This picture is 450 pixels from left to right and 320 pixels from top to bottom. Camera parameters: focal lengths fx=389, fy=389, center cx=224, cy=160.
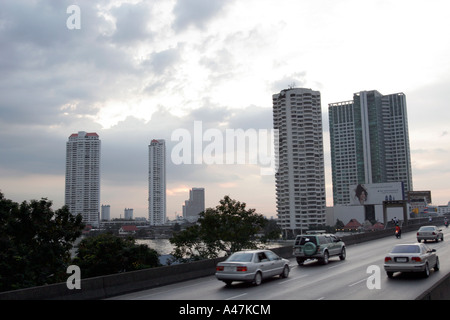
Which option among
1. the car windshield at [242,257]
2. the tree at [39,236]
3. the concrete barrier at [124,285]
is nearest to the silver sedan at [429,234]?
the concrete barrier at [124,285]

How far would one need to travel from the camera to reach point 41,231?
29078 mm

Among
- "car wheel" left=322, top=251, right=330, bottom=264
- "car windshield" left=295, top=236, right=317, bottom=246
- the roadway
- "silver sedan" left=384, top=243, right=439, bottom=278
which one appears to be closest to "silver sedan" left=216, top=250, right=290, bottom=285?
the roadway

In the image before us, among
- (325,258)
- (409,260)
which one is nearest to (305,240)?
(325,258)

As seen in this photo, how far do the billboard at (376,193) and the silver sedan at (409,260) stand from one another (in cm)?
12817

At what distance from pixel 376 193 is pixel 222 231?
4636 inches

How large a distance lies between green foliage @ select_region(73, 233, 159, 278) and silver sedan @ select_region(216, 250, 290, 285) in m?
13.0

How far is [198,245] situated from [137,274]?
21650 mm

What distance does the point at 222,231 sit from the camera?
39062 millimetres

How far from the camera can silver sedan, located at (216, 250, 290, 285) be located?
16.7 metres

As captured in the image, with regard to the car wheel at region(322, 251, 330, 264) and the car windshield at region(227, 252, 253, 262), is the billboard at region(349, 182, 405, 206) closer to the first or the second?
the car wheel at region(322, 251, 330, 264)

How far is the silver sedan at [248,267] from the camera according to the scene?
16.7 metres

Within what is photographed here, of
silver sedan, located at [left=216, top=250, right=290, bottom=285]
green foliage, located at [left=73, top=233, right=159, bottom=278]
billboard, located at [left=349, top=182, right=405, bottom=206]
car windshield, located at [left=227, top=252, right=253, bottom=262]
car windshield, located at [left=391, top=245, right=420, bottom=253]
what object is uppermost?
billboard, located at [left=349, top=182, right=405, bottom=206]
